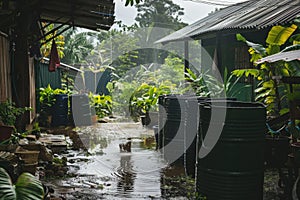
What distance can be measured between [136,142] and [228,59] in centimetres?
512

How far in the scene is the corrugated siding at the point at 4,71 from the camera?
7.50 m

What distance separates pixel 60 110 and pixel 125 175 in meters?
6.48

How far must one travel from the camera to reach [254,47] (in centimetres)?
792

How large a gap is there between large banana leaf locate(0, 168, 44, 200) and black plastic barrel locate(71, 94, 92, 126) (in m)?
10.3

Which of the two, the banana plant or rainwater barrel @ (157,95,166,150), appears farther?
rainwater barrel @ (157,95,166,150)

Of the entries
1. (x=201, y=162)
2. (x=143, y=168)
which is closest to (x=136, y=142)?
(x=143, y=168)

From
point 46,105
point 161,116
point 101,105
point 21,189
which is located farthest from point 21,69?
point 101,105

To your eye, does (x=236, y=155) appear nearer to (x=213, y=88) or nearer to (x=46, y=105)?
(x=213, y=88)

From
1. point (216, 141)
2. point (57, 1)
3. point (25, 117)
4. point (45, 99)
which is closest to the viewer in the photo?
point (216, 141)

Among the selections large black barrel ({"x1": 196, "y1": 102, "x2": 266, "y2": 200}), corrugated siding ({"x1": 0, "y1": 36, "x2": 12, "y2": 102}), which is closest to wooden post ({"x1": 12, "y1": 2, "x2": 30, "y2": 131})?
corrugated siding ({"x1": 0, "y1": 36, "x2": 12, "y2": 102})

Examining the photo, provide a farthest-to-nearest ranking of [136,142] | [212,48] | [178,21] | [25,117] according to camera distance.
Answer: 1. [178,21]
2. [212,48]
3. [136,142]
4. [25,117]

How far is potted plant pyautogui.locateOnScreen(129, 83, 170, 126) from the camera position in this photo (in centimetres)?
1310

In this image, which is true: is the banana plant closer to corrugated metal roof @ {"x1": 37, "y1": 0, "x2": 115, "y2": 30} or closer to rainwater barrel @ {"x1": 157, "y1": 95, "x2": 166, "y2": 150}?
rainwater barrel @ {"x1": 157, "y1": 95, "x2": 166, "y2": 150}

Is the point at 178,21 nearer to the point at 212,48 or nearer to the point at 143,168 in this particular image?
the point at 212,48
